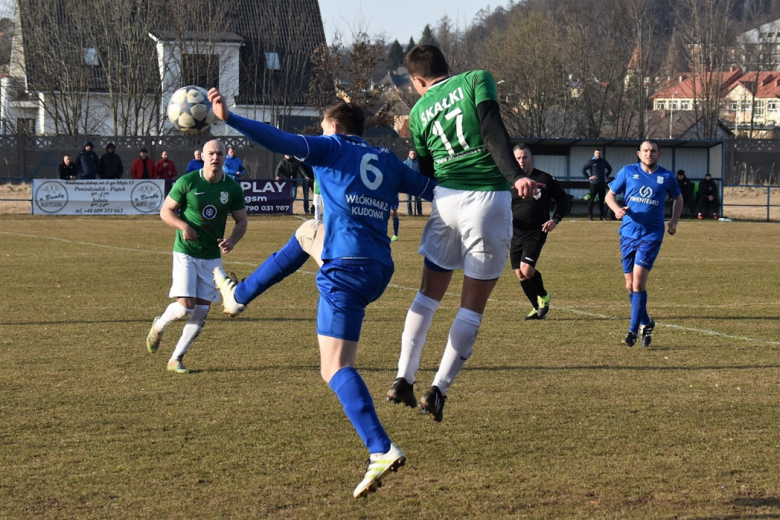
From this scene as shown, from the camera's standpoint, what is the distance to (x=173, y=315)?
8.44 meters

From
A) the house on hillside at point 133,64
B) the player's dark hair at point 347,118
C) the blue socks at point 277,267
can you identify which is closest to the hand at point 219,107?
the player's dark hair at point 347,118

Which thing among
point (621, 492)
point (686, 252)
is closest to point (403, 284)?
point (686, 252)

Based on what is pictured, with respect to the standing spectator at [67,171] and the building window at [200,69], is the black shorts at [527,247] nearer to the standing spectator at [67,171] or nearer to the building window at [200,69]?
the standing spectator at [67,171]

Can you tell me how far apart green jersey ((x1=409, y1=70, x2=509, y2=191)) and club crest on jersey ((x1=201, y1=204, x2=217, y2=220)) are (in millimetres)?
3355

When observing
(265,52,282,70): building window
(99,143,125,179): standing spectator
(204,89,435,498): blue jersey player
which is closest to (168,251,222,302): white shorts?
(204,89,435,498): blue jersey player

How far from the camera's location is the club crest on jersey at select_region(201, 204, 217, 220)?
27.7 ft

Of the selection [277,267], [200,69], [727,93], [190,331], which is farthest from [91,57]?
[277,267]

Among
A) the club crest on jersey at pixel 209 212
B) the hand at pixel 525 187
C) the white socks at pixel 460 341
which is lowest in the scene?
the white socks at pixel 460 341

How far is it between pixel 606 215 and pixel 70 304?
908 inches

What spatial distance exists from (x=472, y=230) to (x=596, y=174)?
84.5ft

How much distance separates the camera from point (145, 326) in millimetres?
10633

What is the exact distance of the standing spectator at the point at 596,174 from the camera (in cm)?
3011

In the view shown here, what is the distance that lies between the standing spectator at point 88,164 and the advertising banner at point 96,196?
0.32 m

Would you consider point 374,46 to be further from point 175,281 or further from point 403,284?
point 175,281
